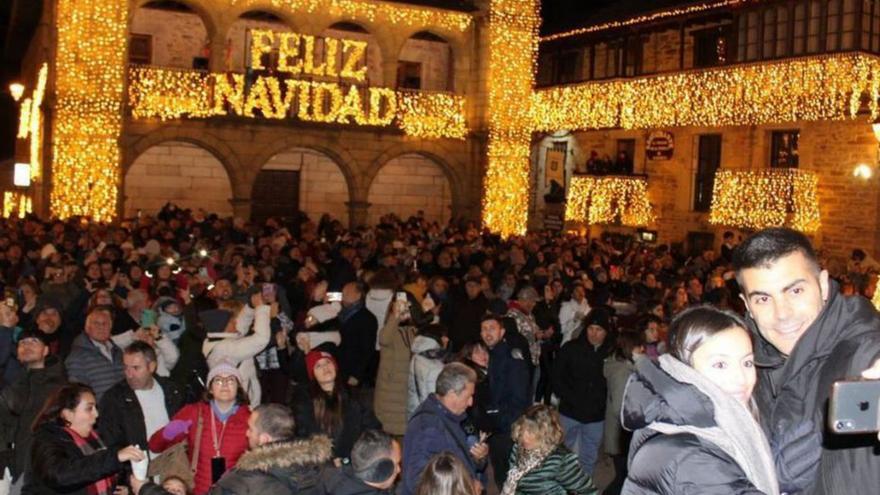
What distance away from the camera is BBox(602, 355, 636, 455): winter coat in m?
8.84

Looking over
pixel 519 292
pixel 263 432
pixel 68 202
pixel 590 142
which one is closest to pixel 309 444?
pixel 263 432

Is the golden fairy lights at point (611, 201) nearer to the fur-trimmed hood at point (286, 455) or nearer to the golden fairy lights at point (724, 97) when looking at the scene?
the golden fairy lights at point (724, 97)

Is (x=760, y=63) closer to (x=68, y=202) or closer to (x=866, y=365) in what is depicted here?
(x=68, y=202)

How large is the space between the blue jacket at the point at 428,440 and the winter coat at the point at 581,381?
2.71 metres

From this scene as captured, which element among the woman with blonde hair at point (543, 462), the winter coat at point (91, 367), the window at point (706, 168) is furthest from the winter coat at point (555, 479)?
the window at point (706, 168)

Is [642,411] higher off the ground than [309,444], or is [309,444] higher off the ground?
[642,411]

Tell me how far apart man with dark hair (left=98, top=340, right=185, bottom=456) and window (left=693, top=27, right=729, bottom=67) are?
23.7m

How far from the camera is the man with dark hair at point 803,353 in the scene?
2820mm

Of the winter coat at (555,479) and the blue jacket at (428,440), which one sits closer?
the winter coat at (555,479)

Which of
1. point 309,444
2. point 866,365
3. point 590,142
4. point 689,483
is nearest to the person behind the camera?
point 689,483

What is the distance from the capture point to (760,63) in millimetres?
24594

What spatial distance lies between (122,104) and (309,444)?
21.4 meters

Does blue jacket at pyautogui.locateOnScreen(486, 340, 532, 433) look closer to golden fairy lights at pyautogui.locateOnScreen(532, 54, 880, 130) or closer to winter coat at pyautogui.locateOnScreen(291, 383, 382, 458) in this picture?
winter coat at pyautogui.locateOnScreen(291, 383, 382, 458)

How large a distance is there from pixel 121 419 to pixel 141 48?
23.6 meters
